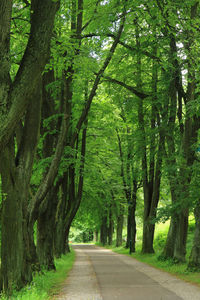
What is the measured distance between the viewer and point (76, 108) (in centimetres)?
1995

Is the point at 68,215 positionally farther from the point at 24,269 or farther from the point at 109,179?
the point at 24,269

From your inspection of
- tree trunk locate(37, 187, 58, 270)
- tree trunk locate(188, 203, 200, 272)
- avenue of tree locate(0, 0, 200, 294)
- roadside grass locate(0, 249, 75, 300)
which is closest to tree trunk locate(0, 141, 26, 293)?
avenue of tree locate(0, 0, 200, 294)

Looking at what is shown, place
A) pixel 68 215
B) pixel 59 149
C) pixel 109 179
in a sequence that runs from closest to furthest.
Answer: pixel 59 149, pixel 68 215, pixel 109 179

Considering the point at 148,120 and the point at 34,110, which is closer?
the point at 34,110

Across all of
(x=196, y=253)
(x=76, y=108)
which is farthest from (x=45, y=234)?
(x=76, y=108)

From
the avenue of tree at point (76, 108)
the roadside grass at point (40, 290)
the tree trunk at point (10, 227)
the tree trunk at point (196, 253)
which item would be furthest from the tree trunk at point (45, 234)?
the tree trunk at point (10, 227)

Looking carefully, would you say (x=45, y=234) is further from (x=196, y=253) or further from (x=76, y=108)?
(x=76, y=108)

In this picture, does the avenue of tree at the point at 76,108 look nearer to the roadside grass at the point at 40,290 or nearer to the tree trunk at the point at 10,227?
the tree trunk at the point at 10,227

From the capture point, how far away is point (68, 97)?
13.4 m

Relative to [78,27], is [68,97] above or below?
below

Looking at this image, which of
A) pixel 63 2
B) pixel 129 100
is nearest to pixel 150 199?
pixel 129 100

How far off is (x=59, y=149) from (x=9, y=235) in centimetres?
392

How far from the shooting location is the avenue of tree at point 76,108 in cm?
698

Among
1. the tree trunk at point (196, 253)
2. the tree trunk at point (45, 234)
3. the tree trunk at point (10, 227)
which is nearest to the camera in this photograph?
the tree trunk at point (10, 227)
